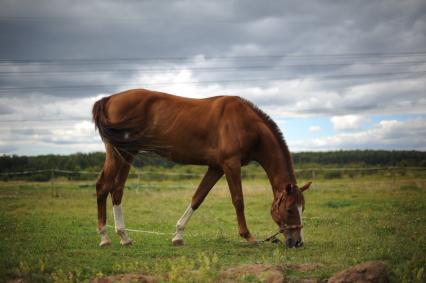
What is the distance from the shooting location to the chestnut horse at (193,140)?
8102mm

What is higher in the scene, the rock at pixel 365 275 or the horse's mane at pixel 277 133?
the horse's mane at pixel 277 133

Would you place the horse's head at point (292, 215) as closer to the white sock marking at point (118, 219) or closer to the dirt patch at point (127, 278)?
the white sock marking at point (118, 219)

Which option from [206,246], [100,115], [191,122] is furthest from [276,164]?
[100,115]

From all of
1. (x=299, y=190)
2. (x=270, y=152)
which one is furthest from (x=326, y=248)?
(x=270, y=152)

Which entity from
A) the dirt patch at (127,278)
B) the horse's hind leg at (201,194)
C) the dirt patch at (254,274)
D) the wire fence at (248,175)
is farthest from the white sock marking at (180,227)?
the wire fence at (248,175)

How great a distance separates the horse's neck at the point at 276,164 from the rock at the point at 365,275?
3.26m

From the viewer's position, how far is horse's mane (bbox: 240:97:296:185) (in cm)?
829

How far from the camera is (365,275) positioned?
4.83m

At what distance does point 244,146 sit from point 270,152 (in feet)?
1.78

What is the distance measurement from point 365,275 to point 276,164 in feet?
11.9

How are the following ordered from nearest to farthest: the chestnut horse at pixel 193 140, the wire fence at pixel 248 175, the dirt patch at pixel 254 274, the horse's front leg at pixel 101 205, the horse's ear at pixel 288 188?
1. the dirt patch at pixel 254 274
2. the horse's ear at pixel 288 188
3. the chestnut horse at pixel 193 140
4. the horse's front leg at pixel 101 205
5. the wire fence at pixel 248 175

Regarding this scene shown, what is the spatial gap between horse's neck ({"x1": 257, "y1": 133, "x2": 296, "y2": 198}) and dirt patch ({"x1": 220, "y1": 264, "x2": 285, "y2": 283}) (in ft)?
9.41

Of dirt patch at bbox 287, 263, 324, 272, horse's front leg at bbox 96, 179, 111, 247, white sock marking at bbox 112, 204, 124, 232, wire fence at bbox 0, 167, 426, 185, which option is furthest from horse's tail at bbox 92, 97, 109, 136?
wire fence at bbox 0, 167, 426, 185

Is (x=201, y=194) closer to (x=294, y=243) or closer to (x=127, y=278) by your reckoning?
(x=294, y=243)
